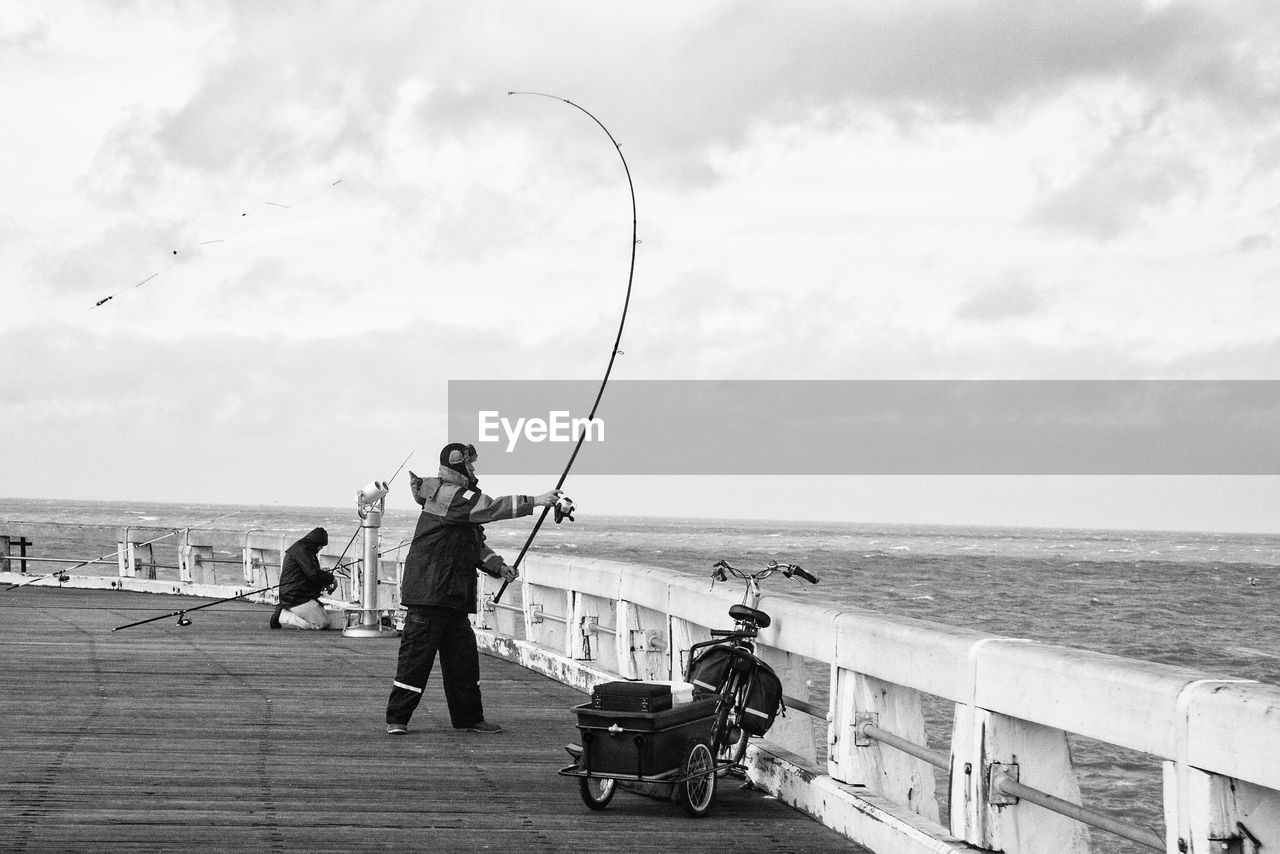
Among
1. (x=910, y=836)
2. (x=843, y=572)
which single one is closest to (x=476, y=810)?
(x=910, y=836)

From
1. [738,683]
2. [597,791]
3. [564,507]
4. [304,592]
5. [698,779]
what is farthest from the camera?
[304,592]

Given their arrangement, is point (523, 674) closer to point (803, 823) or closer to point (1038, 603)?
point (803, 823)

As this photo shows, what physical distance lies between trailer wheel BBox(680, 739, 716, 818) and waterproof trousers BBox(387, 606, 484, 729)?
113 inches

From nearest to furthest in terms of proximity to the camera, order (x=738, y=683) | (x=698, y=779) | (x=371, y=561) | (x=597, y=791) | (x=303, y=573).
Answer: (x=698, y=779) → (x=597, y=791) → (x=738, y=683) → (x=371, y=561) → (x=303, y=573)

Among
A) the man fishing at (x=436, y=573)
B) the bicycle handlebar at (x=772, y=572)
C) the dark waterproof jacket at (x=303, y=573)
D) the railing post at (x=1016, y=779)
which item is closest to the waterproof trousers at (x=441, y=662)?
the man fishing at (x=436, y=573)

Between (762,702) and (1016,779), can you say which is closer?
(1016,779)

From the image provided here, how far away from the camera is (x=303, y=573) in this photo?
17734 mm

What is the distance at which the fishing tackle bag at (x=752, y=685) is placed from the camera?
24.2ft

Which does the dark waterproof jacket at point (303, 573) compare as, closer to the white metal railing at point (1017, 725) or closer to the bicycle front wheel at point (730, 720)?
the white metal railing at point (1017, 725)

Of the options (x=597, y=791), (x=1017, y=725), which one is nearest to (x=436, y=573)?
(x=597, y=791)

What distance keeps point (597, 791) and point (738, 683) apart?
856 mm

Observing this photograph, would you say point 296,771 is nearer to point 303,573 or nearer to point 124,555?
point 303,573

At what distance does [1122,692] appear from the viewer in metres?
4.56

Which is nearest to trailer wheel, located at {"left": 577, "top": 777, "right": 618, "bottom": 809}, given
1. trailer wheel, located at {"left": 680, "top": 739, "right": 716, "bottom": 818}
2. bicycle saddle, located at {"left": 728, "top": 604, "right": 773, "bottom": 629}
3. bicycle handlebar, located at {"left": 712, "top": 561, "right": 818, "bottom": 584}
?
trailer wheel, located at {"left": 680, "top": 739, "right": 716, "bottom": 818}
